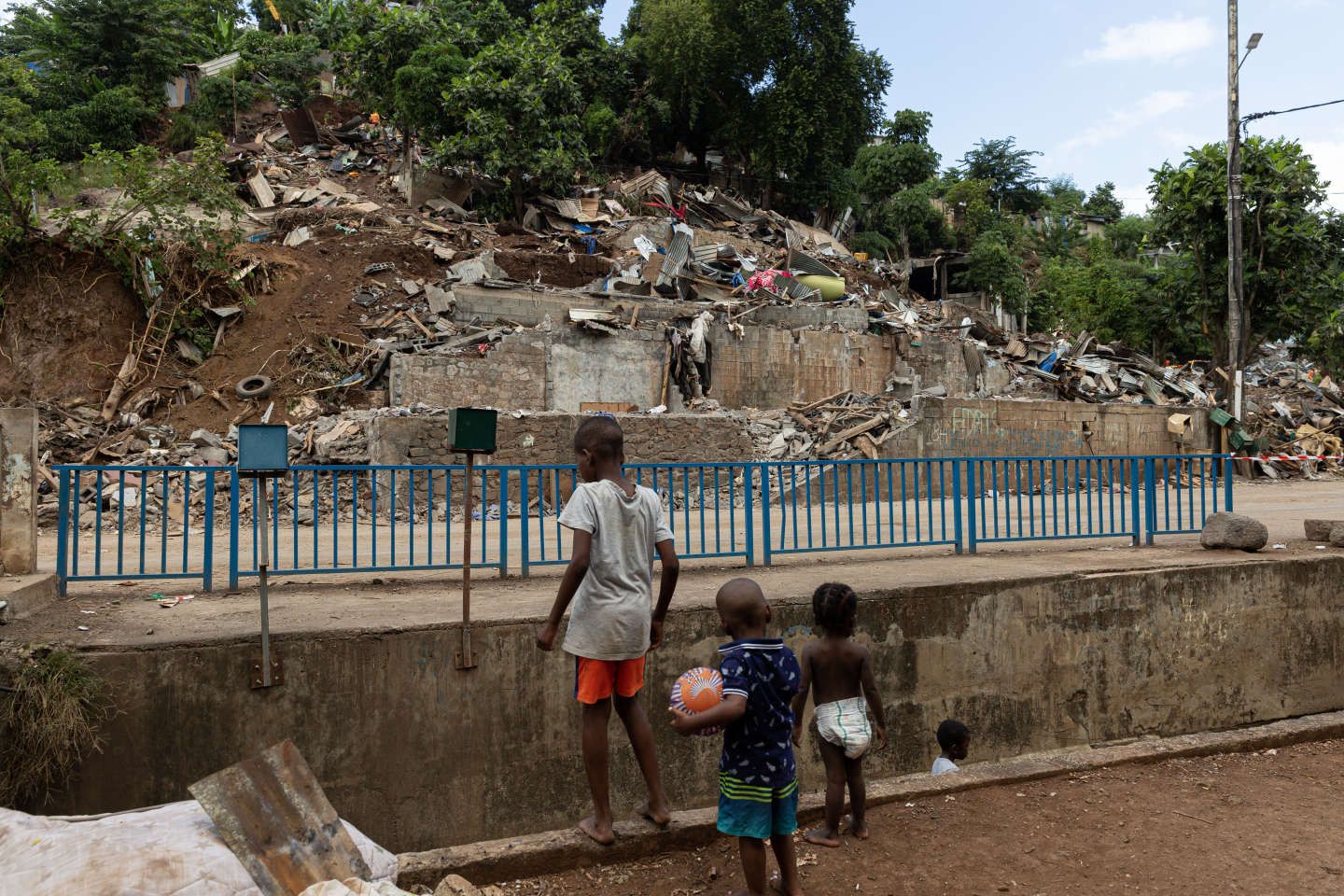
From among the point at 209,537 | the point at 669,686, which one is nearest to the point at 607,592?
the point at 669,686

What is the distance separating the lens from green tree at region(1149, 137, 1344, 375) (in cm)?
2184

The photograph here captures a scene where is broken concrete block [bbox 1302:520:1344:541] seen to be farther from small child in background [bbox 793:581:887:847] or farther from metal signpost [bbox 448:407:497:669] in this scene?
metal signpost [bbox 448:407:497:669]

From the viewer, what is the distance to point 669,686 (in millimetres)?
5766

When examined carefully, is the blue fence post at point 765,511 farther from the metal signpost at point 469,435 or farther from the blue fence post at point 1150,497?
the blue fence post at point 1150,497

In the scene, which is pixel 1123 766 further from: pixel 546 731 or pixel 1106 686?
pixel 546 731

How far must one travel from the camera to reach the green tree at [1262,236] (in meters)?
21.8

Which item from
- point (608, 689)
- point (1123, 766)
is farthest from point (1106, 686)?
point (608, 689)

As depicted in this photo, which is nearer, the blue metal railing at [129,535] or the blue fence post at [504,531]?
the blue metal railing at [129,535]

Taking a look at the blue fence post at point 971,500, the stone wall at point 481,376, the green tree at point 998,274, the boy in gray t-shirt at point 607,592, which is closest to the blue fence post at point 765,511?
the blue fence post at point 971,500

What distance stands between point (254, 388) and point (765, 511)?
1400 centimetres

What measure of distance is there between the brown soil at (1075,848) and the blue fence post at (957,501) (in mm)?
3255

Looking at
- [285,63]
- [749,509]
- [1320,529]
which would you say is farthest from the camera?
[285,63]

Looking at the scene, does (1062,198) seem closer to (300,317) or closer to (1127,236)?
(1127,236)

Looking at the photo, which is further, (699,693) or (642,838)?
(642,838)
